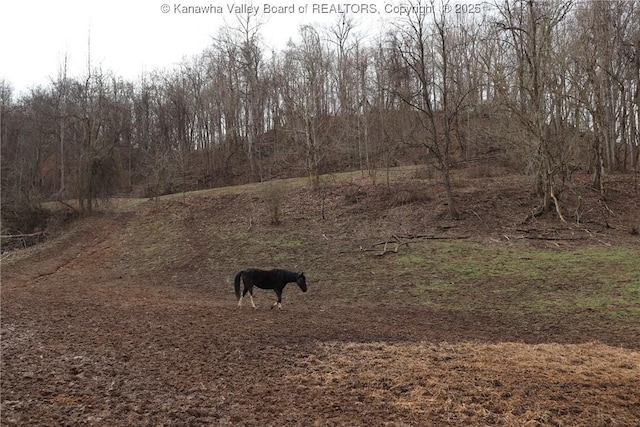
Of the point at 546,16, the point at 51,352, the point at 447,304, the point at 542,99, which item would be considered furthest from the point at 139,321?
the point at 546,16

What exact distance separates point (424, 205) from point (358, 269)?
7.95m

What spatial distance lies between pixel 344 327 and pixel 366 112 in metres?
25.7

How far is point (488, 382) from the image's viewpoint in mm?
5762

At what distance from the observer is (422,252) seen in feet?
57.6

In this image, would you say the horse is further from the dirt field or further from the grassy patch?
the grassy patch

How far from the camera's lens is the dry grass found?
4.88 meters

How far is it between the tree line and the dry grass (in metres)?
14.2

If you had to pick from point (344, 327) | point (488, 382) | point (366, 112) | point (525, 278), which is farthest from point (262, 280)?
point (366, 112)

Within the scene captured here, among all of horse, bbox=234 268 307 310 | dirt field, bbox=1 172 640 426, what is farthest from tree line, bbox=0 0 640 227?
horse, bbox=234 268 307 310

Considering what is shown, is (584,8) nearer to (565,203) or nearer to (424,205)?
(565,203)

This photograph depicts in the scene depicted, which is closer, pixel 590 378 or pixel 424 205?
pixel 590 378

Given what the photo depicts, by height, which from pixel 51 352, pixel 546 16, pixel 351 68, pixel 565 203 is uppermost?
pixel 351 68

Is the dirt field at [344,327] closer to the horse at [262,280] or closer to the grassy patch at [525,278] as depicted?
the grassy patch at [525,278]

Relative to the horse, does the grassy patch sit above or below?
below
